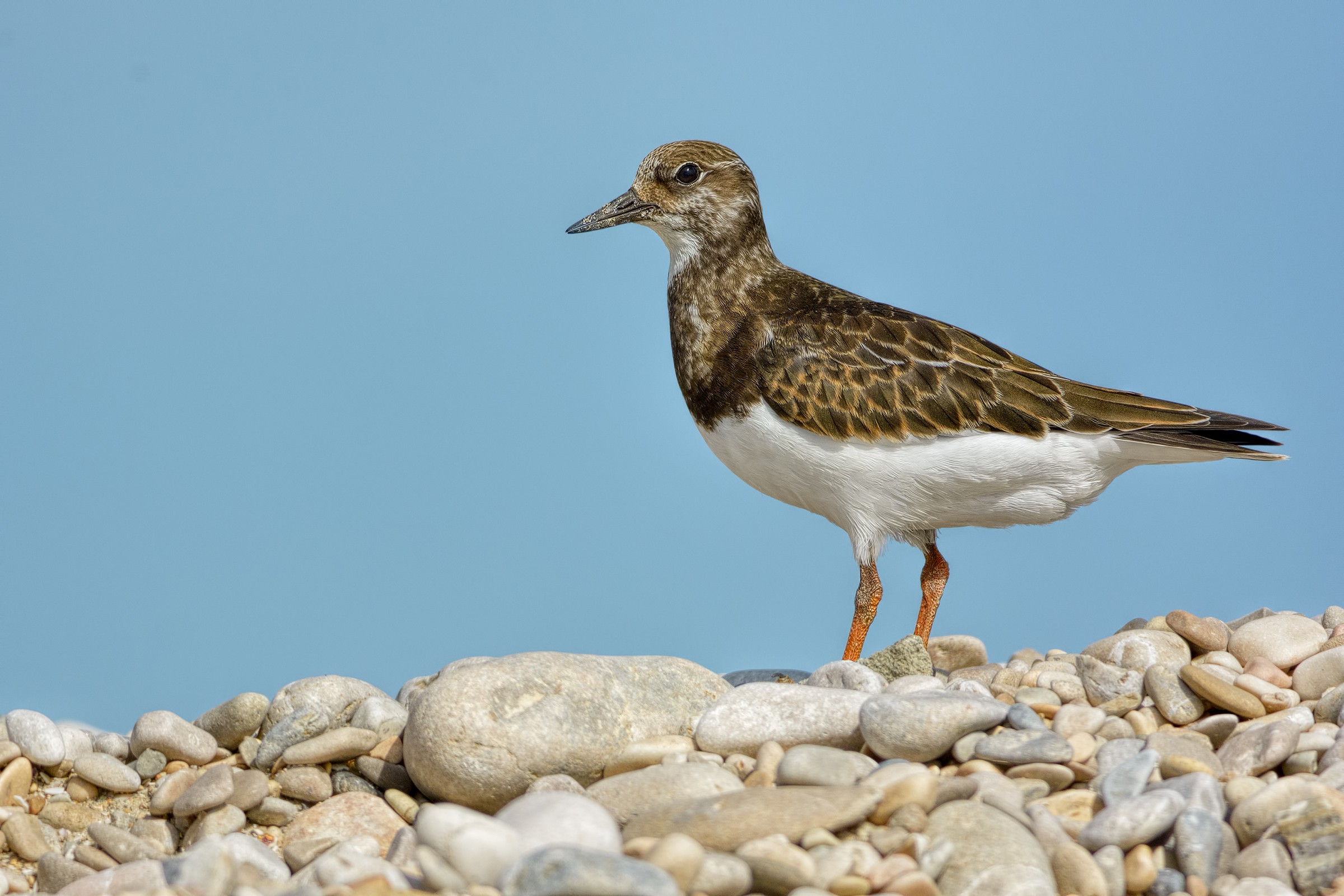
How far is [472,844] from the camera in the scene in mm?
4129

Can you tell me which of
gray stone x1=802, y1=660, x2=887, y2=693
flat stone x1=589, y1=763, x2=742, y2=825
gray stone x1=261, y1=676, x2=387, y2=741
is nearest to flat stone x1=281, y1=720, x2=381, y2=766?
gray stone x1=261, y1=676, x2=387, y2=741

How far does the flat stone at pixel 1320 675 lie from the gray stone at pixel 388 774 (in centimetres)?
477

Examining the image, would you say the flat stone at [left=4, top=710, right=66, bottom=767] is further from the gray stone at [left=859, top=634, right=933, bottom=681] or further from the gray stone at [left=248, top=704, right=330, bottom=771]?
the gray stone at [left=859, top=634, right=933, bottom=681]

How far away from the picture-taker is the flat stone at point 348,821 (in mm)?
5824

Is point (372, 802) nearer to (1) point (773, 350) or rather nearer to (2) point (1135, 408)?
(1) point (773, 350)

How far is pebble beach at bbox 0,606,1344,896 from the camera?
4312mm

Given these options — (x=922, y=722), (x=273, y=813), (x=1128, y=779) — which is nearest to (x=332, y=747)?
(x=273, y=813)

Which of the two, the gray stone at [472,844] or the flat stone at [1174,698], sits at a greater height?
the flat stone at [1174,698]

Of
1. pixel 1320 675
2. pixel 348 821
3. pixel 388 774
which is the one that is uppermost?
pixel 1320 675

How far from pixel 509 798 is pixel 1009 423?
141 inches

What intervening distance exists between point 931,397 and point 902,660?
1.55 meters

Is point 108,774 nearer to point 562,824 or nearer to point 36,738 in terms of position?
point 36,738

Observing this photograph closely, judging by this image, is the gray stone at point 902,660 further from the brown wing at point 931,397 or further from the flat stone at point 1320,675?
the flat stone at point 1320,675

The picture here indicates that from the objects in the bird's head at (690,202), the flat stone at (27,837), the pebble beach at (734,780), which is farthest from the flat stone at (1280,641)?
the flat stone at (27,837)
